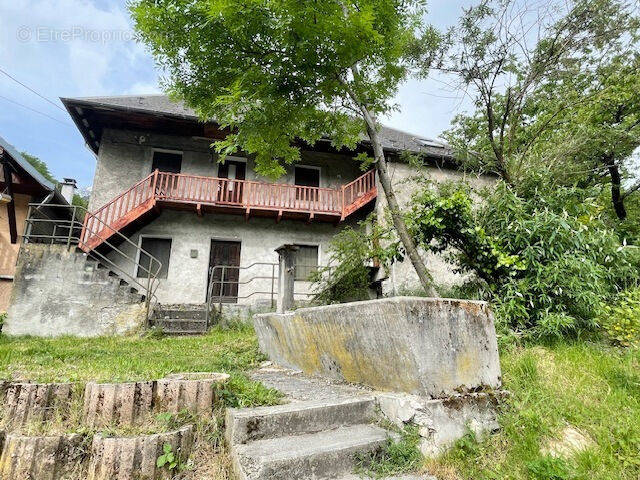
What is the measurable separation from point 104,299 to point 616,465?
9.68 m

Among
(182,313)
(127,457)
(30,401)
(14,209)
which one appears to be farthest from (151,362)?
(14,209)

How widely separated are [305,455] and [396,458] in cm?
58

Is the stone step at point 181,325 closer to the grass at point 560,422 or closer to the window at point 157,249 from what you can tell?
the window at point 157,249

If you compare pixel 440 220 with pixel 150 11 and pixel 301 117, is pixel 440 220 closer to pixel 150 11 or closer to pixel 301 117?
pixel 301 117

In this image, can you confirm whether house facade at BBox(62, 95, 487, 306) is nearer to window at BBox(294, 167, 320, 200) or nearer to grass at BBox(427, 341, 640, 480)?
window at BBox(294, 167, 320, 200)

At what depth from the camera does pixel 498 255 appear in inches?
152

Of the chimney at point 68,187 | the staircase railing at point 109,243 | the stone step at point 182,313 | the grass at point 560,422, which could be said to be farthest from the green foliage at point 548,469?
the chimney at point 68,187

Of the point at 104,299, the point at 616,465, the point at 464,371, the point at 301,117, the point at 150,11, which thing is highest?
the point at 150,11

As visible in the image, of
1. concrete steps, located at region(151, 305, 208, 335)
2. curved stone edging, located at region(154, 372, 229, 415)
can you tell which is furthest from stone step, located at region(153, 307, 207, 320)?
curved stone edging, located at region(154, 372, 229, 415)

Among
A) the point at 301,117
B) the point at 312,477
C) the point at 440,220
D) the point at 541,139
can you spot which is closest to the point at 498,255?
the point at 440,220

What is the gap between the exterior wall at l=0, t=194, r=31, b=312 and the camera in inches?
436

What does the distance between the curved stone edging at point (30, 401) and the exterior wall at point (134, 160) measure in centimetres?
1009

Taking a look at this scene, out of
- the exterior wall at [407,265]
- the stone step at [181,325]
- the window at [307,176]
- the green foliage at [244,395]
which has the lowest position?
the green foliage at [244,395]

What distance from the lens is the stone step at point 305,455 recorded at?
1.83m
